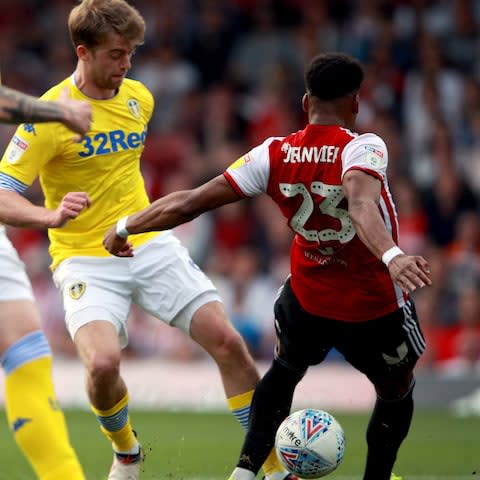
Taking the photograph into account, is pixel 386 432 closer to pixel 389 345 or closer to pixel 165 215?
pixel 389 345

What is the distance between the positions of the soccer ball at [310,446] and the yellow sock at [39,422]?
5.15ft

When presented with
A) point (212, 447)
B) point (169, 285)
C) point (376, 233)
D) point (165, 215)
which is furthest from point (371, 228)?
point (212, 447)

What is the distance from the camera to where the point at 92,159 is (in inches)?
301

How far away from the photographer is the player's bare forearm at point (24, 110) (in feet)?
19.4

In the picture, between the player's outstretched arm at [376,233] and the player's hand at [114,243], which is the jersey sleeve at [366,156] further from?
the player's hand at [114,243]

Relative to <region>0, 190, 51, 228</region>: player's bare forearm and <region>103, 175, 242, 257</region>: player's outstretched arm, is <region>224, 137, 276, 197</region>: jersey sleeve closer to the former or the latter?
<region>103, 175, 242, 257</region>: player's outstretched arm

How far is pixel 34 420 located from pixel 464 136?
11.5 m

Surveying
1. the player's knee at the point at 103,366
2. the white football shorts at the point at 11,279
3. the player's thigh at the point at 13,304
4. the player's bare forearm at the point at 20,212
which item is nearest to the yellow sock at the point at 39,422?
the player's thigh at the point at 13,304

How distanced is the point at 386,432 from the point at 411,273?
4.62 ft

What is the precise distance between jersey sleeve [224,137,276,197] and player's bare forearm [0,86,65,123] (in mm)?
1209

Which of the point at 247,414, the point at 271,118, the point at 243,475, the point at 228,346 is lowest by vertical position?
the point at 243,475

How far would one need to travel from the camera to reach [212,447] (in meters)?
10.8

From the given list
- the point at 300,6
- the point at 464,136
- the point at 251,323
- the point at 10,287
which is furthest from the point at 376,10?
the point at 10,287

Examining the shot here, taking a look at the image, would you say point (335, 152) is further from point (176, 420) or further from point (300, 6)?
point (300, 6)
